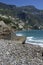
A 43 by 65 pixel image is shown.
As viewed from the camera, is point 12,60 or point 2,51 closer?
point 12,60

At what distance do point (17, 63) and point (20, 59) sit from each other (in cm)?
117

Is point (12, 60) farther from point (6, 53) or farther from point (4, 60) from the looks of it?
point (6, 53)

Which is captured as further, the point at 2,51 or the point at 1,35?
the point at 1,35

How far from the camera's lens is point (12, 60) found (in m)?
13.5

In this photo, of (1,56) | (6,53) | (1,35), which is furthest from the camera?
(1,35)

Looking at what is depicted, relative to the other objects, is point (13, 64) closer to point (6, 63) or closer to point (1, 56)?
point (6, 63)

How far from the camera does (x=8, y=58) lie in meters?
13.9

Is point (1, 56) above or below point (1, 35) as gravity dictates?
above

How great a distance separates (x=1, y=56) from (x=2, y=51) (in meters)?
1.55

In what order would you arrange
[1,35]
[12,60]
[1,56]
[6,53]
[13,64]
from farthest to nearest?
[1,35] < [6,53] < [1,56] < [12,60] < [13,64]

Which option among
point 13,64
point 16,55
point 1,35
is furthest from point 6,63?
point 1,35

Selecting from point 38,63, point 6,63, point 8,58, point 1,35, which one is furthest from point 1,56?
point 1,35

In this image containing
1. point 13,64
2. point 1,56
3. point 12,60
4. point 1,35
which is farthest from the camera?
point 1,35

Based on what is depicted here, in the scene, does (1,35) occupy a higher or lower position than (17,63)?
lower
